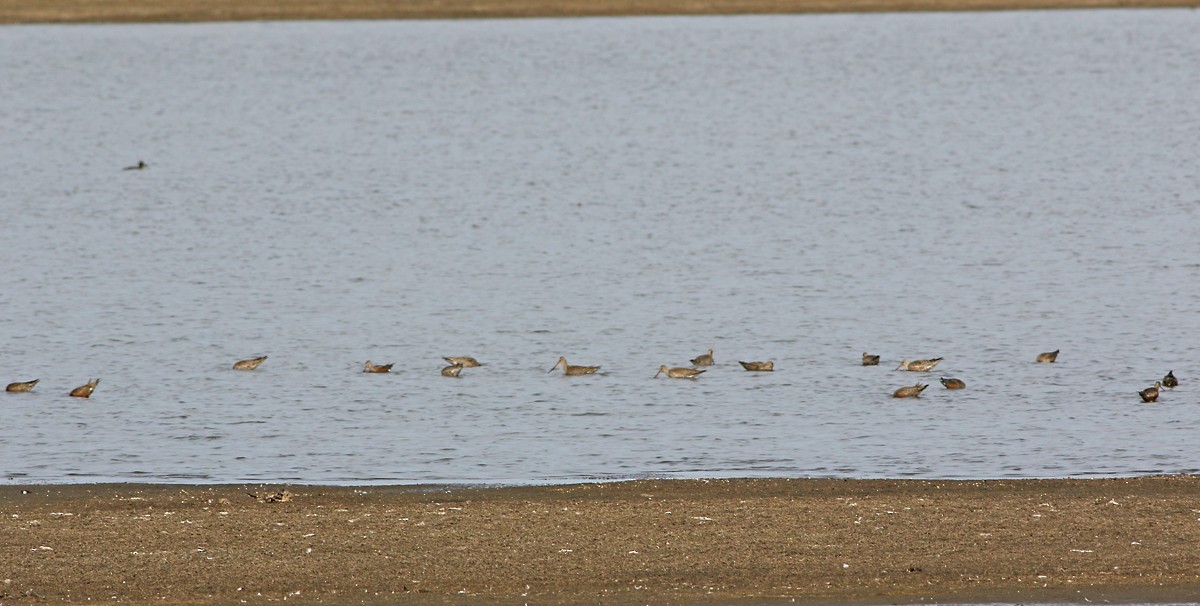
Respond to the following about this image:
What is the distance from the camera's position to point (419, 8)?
61.8 m

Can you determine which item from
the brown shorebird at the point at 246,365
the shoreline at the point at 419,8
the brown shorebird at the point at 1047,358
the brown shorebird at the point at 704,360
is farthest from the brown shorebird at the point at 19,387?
the shoreline at the point at 419,8

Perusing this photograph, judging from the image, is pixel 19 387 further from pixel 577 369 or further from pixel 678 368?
pixel 678 368

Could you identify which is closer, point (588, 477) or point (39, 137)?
point (588, 477)

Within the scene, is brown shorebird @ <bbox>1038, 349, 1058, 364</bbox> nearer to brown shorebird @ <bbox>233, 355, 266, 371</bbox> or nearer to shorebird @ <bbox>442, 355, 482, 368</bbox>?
shorebird @ <bbox>442, 355, 482, 368</bbox>

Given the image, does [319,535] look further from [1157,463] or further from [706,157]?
[706,157]

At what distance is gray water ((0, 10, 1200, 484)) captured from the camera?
50.9 feet

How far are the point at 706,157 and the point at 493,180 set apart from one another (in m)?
5.51

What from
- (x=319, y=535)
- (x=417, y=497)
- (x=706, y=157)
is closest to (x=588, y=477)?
(x=417, y=497)

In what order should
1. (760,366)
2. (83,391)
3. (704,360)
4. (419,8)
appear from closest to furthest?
(83,391) < (760,366) < (704,360) < (419,8)

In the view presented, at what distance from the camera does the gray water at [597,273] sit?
1552 cm

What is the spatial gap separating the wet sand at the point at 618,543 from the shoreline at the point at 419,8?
48.5 m

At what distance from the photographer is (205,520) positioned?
12109 mm

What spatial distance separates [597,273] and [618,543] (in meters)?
13.0

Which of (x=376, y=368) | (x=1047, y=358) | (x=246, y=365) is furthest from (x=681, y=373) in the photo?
(x=246, y=365)
